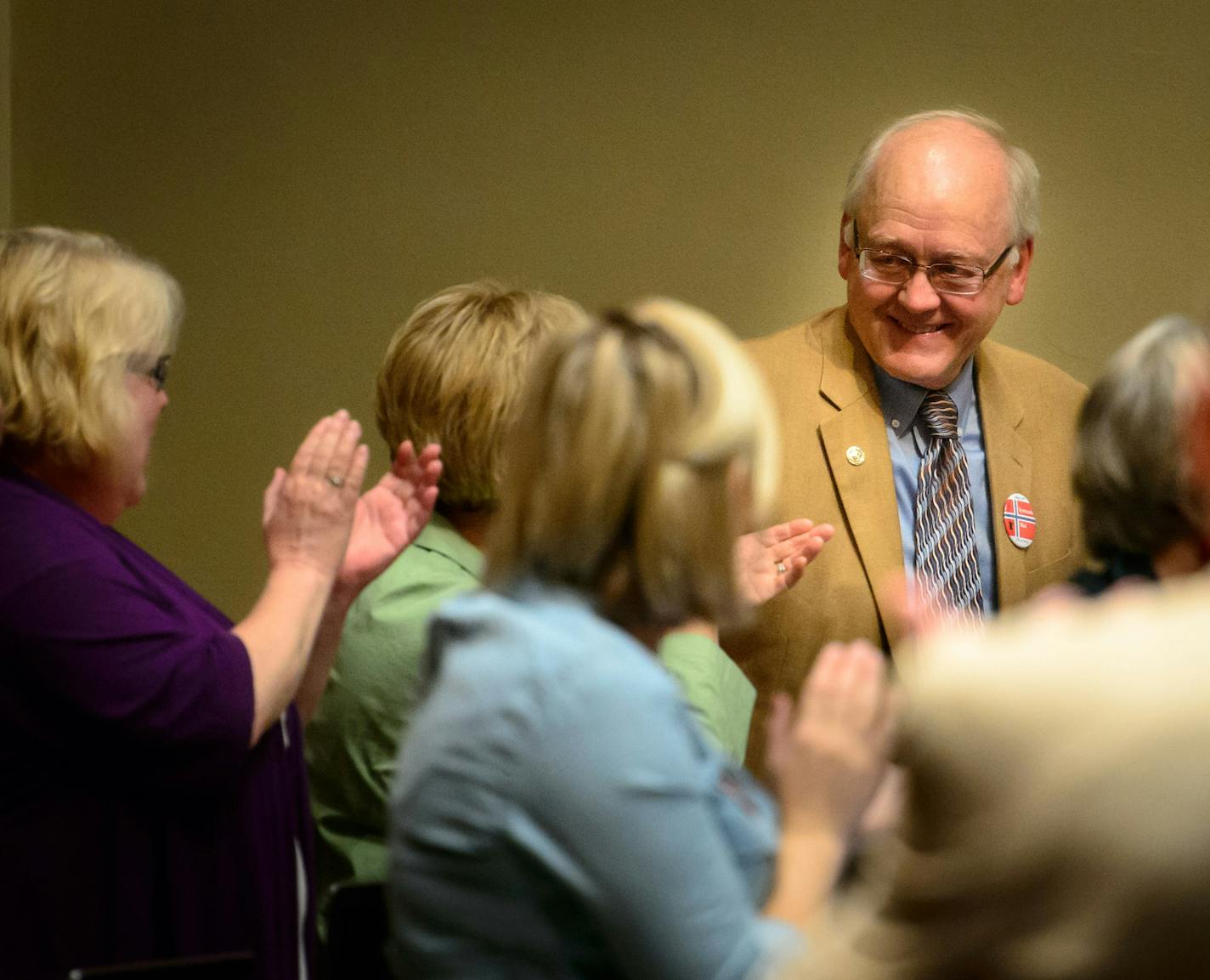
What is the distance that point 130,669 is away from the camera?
5.70ft

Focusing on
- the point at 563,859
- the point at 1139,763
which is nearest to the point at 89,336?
the point at 563,859

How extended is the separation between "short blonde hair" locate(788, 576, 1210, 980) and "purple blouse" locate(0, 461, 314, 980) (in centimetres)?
107

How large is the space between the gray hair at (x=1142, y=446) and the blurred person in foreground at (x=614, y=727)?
0.53 metres

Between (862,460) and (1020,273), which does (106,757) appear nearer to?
(862,460)

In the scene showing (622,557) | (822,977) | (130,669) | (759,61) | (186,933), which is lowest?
(186,933)

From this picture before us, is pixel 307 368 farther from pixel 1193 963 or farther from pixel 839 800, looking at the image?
pixel 1193 963

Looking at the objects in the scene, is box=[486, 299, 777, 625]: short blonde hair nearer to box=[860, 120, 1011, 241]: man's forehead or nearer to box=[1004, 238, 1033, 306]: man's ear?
box=[860, 120, 1011, 241]: man's forehead

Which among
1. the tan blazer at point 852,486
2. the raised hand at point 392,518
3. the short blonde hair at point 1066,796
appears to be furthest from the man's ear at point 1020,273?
the short blonde hair at point 1066,796

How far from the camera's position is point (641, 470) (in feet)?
4.11

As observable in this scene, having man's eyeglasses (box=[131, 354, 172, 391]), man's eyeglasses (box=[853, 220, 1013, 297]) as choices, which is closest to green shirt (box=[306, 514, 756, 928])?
Answer: man's eyeglasses (box=[131, 354, 172, 391])

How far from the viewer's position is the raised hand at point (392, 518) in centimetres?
213

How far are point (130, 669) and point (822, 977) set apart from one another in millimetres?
1000

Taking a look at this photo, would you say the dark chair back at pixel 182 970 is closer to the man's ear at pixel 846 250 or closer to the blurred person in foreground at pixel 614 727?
the blurred person in foreground at pixel 614 727

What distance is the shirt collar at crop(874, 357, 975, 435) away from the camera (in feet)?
8.66
